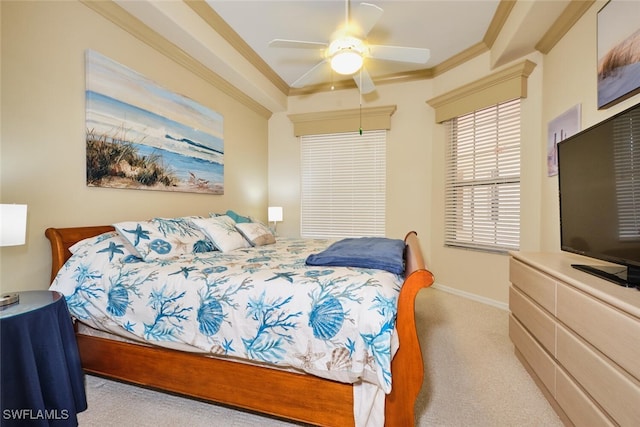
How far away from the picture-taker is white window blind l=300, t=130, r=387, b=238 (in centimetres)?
409

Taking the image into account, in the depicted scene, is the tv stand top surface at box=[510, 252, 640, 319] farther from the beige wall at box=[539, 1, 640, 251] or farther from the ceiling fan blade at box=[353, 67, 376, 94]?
the ceiling fan blade at box=[353, 67, 376, 94]

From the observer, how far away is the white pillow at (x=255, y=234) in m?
2.66

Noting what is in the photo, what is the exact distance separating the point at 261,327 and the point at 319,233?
3.08 metres

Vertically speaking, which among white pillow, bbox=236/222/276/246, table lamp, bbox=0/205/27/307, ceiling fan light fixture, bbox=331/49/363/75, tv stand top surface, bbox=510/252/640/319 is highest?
ceiling fan light fixture, bbox=331/49/363/75

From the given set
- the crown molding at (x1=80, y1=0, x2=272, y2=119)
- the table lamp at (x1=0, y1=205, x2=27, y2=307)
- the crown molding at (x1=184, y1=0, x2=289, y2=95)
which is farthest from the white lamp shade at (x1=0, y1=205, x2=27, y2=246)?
the crown molding at (x1=184, y1=0, x2=289, y2=95)

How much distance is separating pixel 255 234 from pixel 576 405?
2.39 metres

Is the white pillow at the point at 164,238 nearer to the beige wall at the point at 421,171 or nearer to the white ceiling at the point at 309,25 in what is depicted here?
→ the white ceiling at the point at 309,25

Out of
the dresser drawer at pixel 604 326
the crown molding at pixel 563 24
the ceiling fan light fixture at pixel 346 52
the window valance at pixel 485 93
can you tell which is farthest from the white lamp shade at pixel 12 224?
the window valance at pixel 485 93

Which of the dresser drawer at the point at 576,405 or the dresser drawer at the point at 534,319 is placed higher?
the dresser drawer at the point at 534,319

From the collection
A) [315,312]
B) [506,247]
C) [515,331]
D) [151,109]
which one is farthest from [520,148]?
[151,109]

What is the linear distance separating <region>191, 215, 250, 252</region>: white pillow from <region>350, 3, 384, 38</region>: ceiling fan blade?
→ 2037 mm

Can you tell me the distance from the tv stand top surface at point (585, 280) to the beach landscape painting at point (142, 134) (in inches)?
117

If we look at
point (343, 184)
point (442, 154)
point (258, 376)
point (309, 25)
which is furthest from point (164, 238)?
point (442, 154)

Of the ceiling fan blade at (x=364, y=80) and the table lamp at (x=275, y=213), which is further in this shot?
the table lamp at (x=275, y=213)
